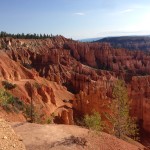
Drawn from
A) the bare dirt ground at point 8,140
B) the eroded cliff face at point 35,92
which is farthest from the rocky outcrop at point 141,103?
the bare dirt ground at point 8,140

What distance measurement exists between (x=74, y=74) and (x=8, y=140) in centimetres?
6728

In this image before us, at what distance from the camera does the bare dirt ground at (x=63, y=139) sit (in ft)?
57.9

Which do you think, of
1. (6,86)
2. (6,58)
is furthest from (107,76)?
(6,86)

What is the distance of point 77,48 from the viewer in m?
111

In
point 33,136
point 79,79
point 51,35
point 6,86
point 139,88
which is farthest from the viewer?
point 51,35

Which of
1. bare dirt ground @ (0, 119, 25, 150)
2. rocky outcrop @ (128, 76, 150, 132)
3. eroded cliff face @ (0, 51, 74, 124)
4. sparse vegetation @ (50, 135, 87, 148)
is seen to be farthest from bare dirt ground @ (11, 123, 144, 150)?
rocky outcrop @ (128, 76, 150, 132)

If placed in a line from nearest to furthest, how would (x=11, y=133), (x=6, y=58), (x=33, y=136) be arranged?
(x=11, y=133)
(x=33, y=136)
(x=6, y=58)

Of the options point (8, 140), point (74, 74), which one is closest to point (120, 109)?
point (8, 140)

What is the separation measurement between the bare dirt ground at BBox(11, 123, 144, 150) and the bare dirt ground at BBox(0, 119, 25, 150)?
95cm

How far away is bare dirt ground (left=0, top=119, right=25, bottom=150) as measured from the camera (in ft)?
48.5

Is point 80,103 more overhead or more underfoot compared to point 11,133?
more underfoot

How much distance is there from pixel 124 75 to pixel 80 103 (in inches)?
1541

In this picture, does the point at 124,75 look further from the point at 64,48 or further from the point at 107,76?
the point at 64,48

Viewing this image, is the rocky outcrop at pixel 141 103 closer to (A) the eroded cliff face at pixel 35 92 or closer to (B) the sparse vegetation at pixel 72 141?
(A) the eroded cliff face at pixel 35 92
